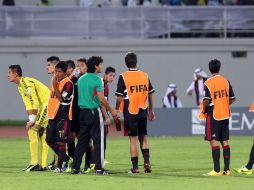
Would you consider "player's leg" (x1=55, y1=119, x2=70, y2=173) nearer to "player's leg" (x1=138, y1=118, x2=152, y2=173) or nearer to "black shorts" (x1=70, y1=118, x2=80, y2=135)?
"black shorts" (x1=70, y1=118, x2=80, y2=135)

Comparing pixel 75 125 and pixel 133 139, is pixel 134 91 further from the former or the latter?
pixel 75 125

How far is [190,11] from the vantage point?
1558 inches

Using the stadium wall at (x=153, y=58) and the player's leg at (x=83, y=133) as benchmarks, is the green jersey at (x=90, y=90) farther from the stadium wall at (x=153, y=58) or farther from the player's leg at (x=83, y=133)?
the stadium wall at (x=153, y=58)

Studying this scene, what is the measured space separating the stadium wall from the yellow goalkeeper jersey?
19.0 m

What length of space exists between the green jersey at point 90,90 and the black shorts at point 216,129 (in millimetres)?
2058

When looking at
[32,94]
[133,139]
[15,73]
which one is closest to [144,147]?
[133,139]

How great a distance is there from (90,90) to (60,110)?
842 millimetres

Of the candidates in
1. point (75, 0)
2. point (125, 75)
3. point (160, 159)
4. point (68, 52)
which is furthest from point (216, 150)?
point (75, 0)

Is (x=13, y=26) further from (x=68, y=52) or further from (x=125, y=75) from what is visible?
(x=125, y=75)

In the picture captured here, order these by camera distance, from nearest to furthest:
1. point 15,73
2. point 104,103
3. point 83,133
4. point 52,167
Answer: point 104,103 < point 83,133 < point 15,73 < point 52,167

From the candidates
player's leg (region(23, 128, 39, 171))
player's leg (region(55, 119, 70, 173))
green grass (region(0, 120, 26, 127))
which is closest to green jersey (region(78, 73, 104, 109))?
player's leg (region(55, 119, 70, 173))

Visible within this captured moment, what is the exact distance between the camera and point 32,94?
19.7 m

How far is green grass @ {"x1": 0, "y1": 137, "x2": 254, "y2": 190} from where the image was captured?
16484mm

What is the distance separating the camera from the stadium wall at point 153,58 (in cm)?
3894
